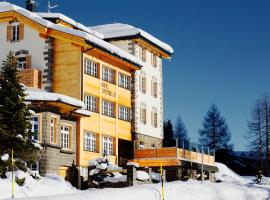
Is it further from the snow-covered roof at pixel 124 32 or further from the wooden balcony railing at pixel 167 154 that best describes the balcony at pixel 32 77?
the snow-covered roof at pixel 124 32

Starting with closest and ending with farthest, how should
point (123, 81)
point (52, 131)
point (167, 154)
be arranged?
point (52, 131) < point (167, 154) < point (123, 81)

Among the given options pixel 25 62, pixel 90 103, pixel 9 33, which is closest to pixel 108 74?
pixel 90 103

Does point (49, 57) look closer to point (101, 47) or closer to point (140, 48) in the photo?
point (101, 47)

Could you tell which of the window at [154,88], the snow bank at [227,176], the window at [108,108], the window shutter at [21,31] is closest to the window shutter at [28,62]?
the window shutter at [21,31]

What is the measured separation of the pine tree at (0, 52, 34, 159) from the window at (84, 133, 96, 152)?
32.6ft

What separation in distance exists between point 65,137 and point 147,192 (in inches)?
413

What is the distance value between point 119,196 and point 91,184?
907cm

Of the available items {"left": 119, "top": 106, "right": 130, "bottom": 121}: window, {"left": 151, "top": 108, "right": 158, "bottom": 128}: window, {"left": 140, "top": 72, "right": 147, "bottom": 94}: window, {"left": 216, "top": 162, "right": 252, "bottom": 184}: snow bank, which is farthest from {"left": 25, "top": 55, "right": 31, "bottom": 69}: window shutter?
{"left": 216, "top": 162, "right": 252, "bottom": 184}: snow bank

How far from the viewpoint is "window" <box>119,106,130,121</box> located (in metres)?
42.3

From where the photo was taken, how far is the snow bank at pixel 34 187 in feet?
77.8

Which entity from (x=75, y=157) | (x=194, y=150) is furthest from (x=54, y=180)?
(x=194, y=150)

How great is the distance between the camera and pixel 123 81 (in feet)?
141

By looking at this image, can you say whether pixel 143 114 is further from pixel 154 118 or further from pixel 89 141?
pixel 89 141

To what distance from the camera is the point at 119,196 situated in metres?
23.9
